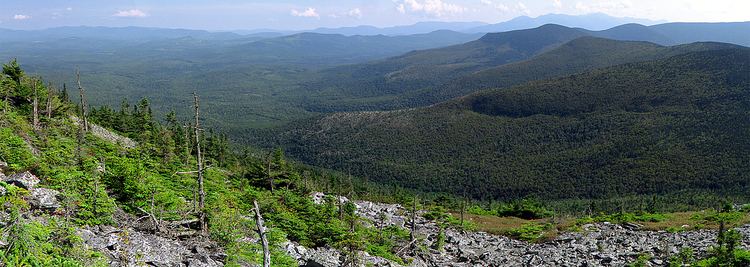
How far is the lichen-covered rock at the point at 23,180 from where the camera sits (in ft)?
54.4

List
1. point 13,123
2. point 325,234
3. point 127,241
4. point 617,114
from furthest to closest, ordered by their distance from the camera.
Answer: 1. point 617,114
2. point 13,123
3. point 325,234
4. point 127,241

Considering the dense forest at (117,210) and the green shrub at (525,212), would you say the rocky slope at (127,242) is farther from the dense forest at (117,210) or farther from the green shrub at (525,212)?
the green shrub at (525,212)

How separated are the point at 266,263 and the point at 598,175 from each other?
4830 inches

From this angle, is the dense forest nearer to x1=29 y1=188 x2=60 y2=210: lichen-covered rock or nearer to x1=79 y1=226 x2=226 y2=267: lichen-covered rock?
x1=29 y1=188 x2=60 y2=210: lichen-covered rock

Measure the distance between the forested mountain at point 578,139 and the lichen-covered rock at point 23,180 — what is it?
107m

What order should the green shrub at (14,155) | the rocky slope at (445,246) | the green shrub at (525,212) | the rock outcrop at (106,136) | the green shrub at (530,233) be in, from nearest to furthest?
the rocky slope at (445,246)
the green shrub at (14,155)
the green shrub at (530,233)
the rock outcrop at (106,136)
the green shrub at (525,212)

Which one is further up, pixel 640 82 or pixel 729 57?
pixel 729 57

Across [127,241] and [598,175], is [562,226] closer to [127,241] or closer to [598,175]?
[127,241]

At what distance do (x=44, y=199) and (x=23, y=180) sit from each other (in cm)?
228

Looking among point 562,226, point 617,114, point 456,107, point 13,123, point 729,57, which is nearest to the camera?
point 13,123

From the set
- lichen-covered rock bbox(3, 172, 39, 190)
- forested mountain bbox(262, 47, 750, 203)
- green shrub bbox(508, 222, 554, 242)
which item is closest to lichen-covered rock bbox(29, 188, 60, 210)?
lichen-covered rock bbox(3, 172, 39, 190)

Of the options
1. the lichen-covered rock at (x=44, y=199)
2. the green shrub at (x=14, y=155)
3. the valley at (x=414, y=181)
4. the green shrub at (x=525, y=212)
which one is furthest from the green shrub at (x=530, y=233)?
the green shrub at (x=14, y=155)

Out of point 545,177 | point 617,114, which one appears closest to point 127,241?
point 545,177

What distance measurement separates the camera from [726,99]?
14500cm
